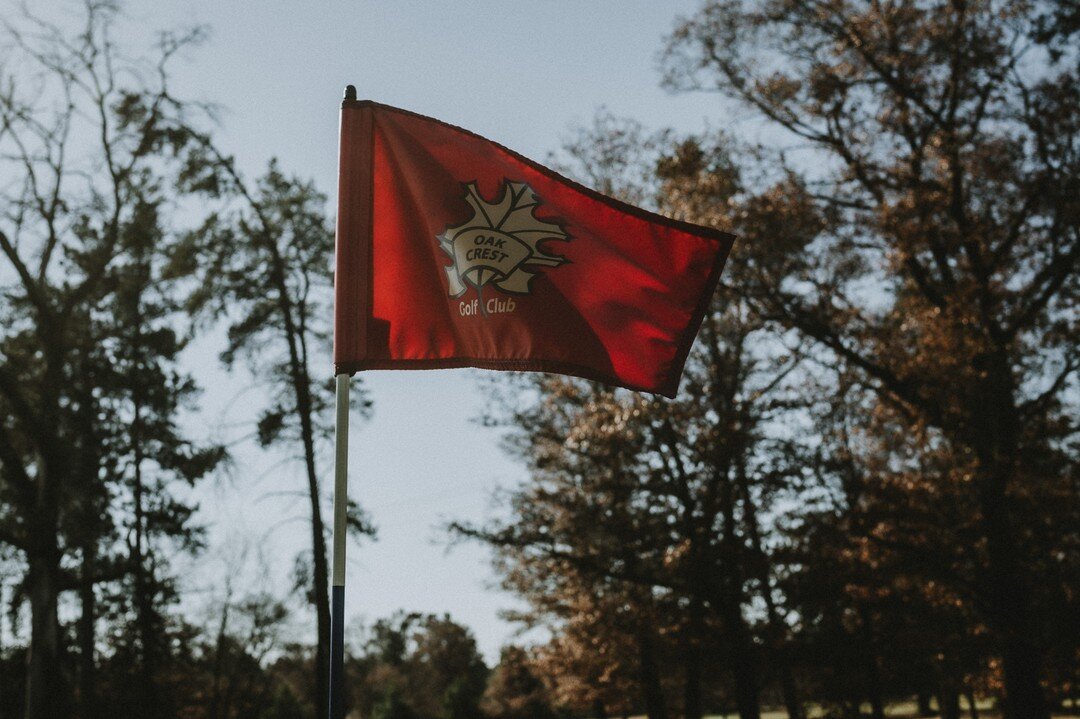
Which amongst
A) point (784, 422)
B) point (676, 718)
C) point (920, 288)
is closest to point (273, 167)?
point (784, 422)

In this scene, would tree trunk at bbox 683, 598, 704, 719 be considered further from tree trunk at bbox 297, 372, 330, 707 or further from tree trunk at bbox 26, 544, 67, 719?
tree trunk at bbox 26, 544, 67, 719

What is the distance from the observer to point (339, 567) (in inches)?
207

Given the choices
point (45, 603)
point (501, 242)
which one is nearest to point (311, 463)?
point (45, 603)

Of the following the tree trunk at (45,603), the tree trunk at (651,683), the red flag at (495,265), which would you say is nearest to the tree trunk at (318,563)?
the tree trunk at (45,603)

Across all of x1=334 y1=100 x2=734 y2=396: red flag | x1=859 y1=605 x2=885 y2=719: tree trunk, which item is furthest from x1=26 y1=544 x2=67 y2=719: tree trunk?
x1=859 y1=605 x2=885 y2=719: tree trunk

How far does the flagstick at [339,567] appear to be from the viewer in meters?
5.09

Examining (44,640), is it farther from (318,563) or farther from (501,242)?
(501,242)

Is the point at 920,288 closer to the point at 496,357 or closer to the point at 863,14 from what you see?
the point at 863,14

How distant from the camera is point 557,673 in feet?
120

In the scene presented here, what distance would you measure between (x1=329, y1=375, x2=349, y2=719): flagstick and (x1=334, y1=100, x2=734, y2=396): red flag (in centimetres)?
49

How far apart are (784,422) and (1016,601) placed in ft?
20.0

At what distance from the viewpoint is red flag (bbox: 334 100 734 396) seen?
6.12 metres

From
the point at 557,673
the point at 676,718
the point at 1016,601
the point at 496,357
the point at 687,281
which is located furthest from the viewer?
the point at 676,718

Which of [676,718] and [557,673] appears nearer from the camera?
[557,673]
